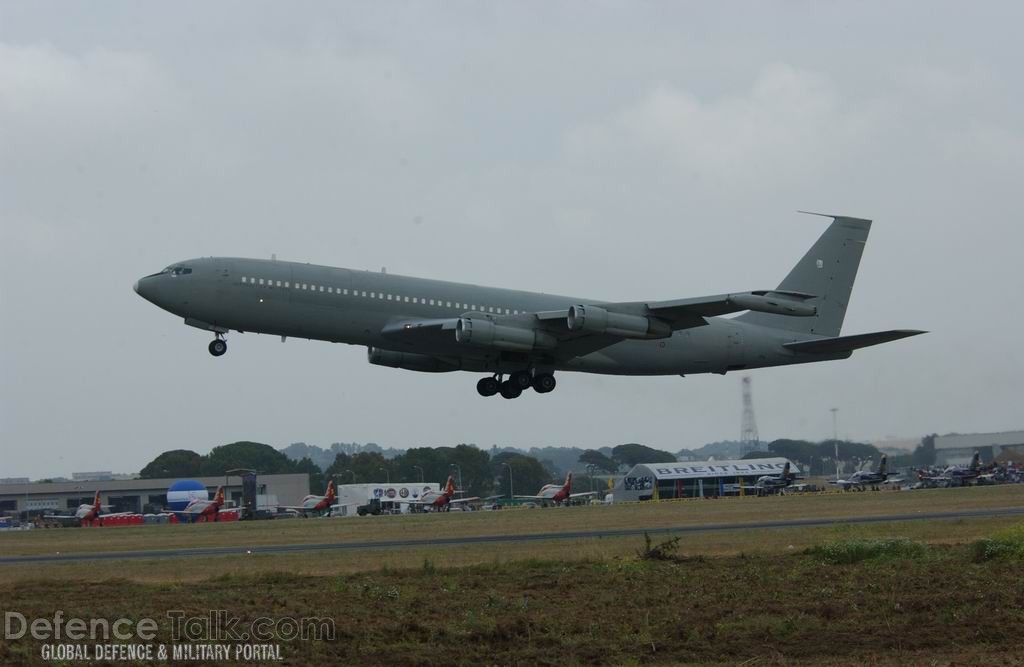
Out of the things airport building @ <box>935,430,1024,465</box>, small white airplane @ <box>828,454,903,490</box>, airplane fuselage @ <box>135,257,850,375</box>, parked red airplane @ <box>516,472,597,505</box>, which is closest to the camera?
airplane fuselage @ <box>135,257,850,375</box>

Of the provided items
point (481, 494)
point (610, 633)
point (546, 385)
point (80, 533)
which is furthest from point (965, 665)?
point (481, 494)

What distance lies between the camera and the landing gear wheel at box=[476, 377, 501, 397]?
Result: 4897 cm

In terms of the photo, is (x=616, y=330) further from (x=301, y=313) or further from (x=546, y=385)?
(x=301, y=313)

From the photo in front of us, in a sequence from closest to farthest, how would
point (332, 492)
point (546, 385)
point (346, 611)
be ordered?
point (346, 611)
point (546, 385)
point (332, 492)

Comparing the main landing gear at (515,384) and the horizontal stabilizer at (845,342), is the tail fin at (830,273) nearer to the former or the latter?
the horizontal stabilizer at (845,342)

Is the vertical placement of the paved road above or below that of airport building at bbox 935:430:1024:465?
below

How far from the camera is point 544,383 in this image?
157 ft

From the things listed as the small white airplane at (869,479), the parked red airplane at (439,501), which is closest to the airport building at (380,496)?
the parked red airplane at (439,501)

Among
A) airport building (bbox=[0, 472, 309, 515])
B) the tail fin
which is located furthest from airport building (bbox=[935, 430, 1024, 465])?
the tail fin

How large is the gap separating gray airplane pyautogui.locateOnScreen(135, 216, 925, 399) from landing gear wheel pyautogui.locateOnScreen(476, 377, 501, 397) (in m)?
0.07

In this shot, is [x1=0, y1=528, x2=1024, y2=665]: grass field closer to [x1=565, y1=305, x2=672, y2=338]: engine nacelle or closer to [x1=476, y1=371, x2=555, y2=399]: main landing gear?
[x1=565, y1=305, x2=672, y2=338]: engine nacelle

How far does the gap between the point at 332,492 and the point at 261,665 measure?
74394mm

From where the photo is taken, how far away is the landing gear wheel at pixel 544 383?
4800 centimetres

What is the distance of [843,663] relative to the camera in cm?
1852
